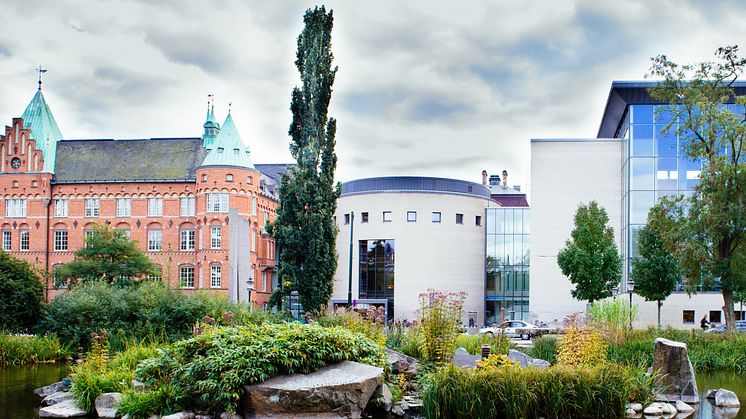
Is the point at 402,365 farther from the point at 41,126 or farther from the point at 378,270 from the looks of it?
the point at 41,126

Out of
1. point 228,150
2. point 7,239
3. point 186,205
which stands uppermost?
point 228,150

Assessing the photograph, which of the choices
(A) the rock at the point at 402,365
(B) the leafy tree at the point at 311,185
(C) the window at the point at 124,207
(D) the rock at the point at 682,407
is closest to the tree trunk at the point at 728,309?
(B) the leafy tree at the point at 311,185

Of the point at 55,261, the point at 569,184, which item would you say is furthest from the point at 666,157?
the point at 55,261

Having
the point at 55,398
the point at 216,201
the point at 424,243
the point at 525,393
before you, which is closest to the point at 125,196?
the point at 216,201

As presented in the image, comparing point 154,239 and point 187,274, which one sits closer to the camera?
point 187,274

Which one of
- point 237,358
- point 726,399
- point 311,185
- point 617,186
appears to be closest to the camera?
point 237,358

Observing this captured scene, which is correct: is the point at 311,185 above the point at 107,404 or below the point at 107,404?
above

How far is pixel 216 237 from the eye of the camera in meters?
68.0

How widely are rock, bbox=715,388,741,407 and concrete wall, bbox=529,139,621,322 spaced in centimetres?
3766

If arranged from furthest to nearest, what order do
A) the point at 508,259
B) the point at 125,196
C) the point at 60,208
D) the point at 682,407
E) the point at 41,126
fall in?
the point at 41,126, the point at 60,208, the point at 125,196, the point at 508,259, the point at 682,407

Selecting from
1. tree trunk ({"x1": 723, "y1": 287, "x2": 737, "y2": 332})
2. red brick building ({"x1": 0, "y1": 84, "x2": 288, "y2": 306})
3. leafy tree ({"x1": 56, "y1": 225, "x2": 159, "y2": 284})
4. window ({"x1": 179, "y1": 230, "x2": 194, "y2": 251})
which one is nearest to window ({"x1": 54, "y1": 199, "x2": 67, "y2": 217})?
red brick building ({"x1": 0, "y1": 84, "x2": 288, "y2": 306})

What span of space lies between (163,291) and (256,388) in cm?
1339

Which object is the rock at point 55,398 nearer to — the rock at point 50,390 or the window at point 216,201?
the rock at point 50,390

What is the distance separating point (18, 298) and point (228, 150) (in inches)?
1486
